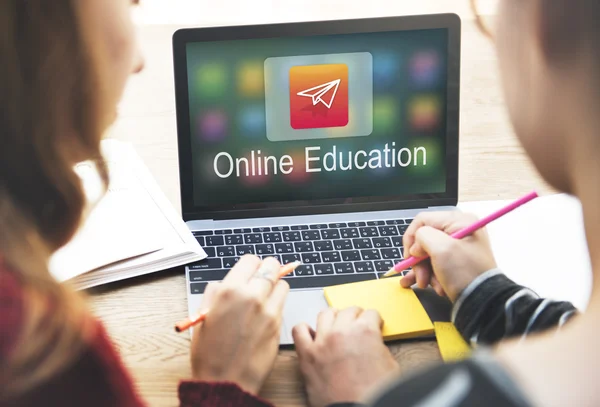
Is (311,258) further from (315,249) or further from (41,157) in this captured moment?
(41,157)

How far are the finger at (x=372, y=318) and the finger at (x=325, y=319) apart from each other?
3 centimetres

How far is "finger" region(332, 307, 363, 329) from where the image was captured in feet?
2.67

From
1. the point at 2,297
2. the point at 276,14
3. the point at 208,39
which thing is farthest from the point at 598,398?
the point at 276,14

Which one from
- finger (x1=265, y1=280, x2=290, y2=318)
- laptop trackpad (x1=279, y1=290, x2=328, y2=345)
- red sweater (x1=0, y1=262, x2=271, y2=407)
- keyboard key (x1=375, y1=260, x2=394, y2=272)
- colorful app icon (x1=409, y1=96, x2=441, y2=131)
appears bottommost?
Answer: laptop trackpad (x1=279, y1=290, x2=328, y2=345)

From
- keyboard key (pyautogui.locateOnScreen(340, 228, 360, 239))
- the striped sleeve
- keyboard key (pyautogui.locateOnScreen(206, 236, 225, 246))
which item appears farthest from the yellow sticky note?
keyboard key (pyautogui.locateOnScreen(206, 236, 225, 246))

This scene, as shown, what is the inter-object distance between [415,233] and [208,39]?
391 millimetres

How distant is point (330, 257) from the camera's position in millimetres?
985

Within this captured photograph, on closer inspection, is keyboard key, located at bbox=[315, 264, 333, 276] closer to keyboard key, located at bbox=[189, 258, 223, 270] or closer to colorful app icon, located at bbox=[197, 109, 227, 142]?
keyboard key, located at bbox=[189, 258, 223, 270]

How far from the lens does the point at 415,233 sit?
942 millimetres

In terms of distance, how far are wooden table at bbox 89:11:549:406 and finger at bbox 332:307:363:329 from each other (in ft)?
0.18

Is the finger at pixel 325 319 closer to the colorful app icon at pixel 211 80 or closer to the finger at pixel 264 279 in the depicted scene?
the finger at pixel 264 279

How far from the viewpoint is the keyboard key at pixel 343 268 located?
0.95m

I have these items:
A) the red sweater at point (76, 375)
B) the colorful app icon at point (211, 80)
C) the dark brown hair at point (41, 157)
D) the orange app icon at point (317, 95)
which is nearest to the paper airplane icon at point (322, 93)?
the orange app icon at point (317, 95)

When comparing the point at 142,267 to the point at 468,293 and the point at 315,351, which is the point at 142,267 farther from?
the point at 468,293
